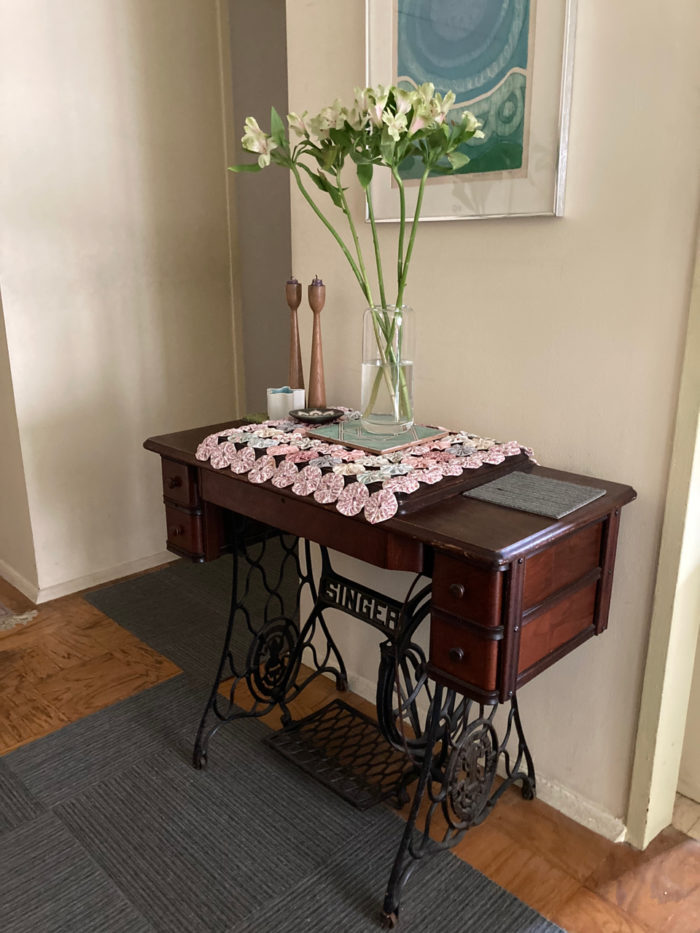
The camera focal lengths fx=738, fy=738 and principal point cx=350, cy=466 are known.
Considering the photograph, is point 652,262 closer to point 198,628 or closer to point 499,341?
point 499,341

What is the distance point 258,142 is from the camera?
1539mm

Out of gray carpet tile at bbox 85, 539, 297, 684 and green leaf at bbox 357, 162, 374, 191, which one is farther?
gray carpet tile at bbox 85, 539, 297, 684

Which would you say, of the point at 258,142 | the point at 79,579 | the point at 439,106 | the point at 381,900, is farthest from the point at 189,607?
the point at 439,106

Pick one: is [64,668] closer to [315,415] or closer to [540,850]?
[315,415]

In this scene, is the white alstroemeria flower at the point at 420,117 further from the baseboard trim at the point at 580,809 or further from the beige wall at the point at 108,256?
the beige wall at the point at 108,256

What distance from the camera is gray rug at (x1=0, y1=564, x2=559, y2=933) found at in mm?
1504

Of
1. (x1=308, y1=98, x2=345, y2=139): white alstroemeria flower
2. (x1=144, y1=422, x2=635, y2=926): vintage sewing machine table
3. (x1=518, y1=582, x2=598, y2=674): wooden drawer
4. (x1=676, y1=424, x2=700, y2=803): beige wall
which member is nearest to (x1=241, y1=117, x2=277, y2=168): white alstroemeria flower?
(x1=308, y1=98, x2=345, y2=139): white alstroemeria flower

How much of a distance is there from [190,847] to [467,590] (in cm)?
96

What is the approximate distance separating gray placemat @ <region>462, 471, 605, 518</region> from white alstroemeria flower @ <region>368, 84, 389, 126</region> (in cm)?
74

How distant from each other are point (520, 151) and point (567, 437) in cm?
62

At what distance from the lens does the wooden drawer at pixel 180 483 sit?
5.91ft

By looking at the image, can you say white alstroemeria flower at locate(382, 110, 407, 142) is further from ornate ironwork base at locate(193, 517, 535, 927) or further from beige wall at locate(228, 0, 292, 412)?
beige wall at locate(228, 0, 292, 412)

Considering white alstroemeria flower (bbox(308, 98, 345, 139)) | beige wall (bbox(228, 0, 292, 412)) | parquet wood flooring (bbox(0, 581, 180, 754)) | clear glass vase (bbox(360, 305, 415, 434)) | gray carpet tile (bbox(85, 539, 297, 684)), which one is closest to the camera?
white alstroemeria flower (bbox(308, 98, 345, 139))

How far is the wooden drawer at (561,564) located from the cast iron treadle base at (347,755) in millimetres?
744
